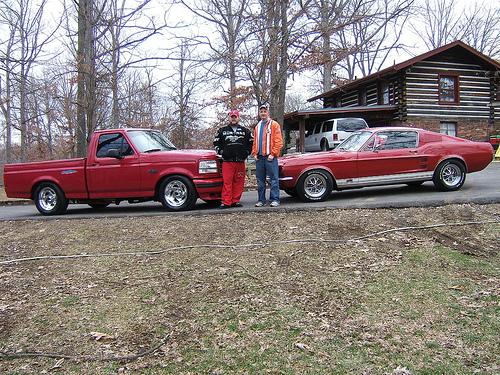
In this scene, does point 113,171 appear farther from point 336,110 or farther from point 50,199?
point 336,110

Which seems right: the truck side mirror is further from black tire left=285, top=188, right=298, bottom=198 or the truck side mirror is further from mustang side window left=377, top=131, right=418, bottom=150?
mustang side window left=377, top=131, right=418, bottom=150

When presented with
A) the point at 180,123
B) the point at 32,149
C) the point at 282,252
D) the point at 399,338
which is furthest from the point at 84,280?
the point at 32,149

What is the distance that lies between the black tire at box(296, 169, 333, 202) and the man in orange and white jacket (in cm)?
64

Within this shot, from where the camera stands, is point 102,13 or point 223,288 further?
point 102,13

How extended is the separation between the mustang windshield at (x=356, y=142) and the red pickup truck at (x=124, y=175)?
285 cm

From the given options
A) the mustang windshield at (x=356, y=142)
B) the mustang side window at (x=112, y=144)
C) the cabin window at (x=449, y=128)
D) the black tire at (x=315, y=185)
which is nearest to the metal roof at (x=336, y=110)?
the cabin window at (x=449, y=128)

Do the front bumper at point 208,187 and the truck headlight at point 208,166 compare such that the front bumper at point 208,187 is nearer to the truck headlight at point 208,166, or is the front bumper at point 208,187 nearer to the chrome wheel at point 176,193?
the truck headlight at point 208,166

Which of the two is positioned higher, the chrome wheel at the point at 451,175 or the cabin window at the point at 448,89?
the cabin window at the point at 448,89

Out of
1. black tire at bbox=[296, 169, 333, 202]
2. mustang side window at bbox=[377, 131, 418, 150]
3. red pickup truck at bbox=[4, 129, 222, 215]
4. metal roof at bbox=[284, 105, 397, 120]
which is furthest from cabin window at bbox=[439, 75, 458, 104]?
red pickup truck at bbox=[4, 129, 222, 215]

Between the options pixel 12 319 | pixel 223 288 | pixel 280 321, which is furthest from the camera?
pixel 223 288

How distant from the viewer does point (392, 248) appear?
18.6ft

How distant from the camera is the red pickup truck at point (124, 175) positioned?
29.4ft

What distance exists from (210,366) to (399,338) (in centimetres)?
157

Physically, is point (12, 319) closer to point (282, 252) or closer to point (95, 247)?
point (95, 247)
